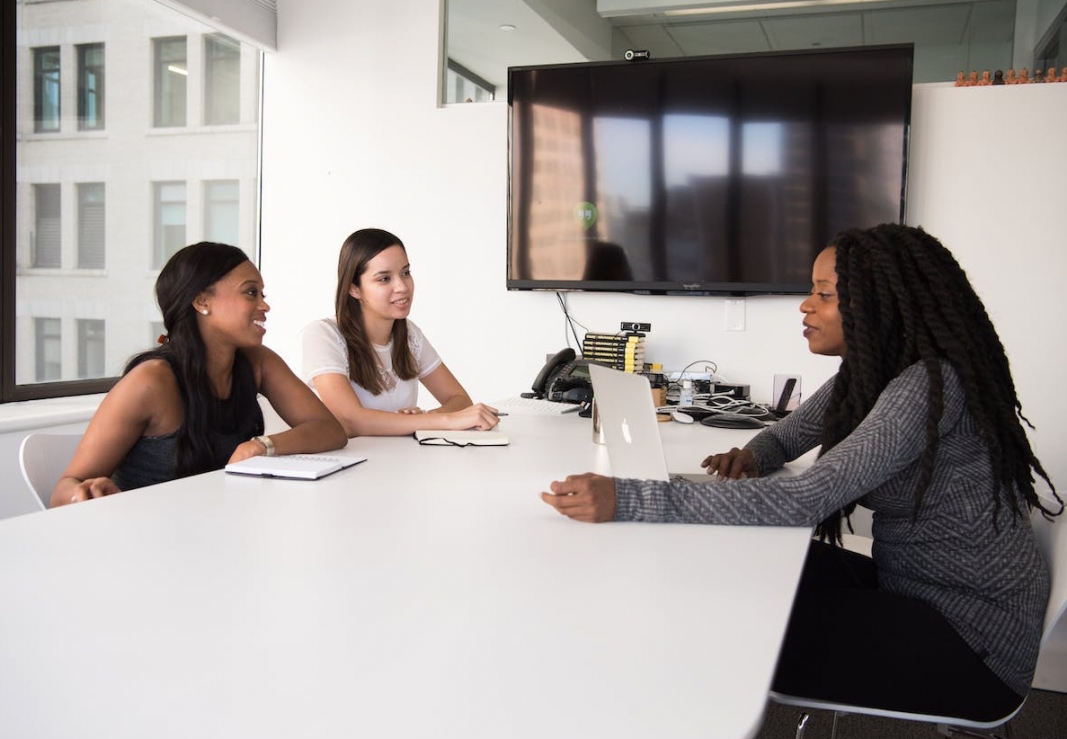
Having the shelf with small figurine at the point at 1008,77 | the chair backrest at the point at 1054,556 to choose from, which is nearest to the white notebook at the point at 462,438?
the chair backrest at the point at 1054,556

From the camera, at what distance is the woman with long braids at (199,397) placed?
6.56ft

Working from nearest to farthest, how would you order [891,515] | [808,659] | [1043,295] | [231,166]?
[808,659] → [891,515] → [1043,295] → [231,166]

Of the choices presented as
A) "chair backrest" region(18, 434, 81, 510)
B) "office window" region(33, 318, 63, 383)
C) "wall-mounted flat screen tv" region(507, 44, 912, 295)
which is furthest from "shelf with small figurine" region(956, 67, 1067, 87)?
"office window" region(33, 318, 63, 383)

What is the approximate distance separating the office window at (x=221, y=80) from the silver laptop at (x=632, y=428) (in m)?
3.46

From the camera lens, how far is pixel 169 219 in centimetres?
427

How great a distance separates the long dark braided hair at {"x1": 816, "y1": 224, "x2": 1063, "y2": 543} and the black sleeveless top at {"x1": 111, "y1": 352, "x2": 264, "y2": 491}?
1394mm

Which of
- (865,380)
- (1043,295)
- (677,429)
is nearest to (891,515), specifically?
(865,380)

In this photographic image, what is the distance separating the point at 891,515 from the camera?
5.16 feet

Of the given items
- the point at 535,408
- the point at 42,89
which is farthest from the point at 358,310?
the point at 42,89

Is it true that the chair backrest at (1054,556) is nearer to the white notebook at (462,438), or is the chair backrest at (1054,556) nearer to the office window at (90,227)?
the white notebook at (462,438)

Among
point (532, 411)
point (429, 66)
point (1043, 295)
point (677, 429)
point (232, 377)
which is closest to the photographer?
point (232, 377)

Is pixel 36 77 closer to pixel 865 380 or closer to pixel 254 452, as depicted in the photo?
pixel 254 452

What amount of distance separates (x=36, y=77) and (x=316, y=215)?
4.47 ft

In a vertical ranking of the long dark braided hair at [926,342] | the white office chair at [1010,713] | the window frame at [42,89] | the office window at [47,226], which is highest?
the window frame at [42,89]
